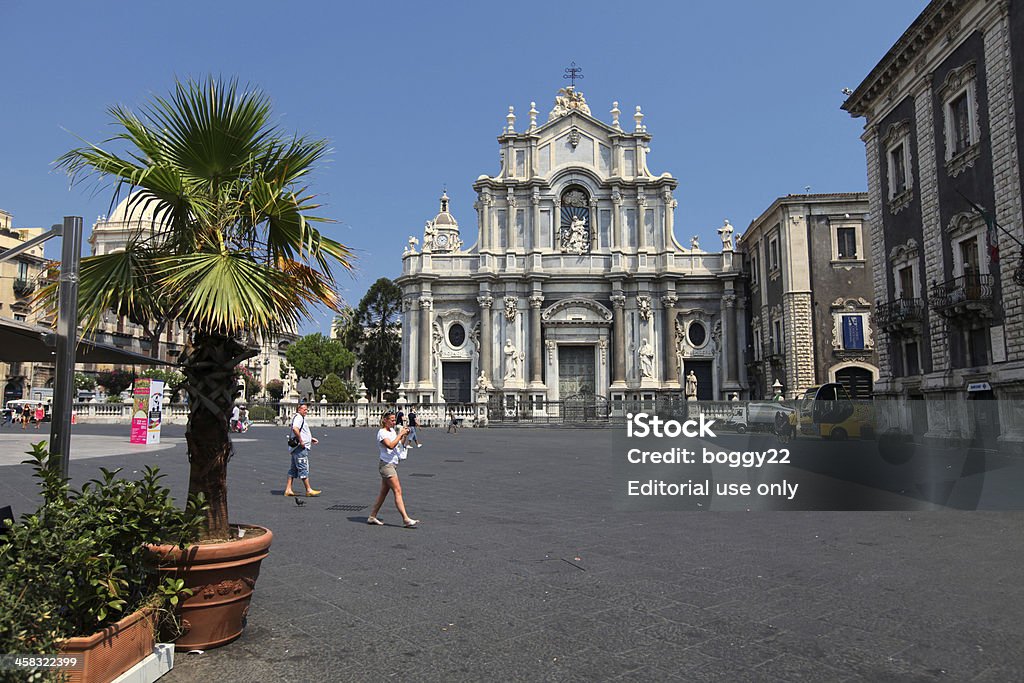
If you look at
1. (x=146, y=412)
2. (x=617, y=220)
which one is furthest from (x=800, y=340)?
(x=146, y=412)

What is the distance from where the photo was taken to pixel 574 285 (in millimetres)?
47750

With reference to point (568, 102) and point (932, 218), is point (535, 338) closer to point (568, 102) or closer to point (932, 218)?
point (568, 102)

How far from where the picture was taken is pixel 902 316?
83.6 feet

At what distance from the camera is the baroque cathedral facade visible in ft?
154

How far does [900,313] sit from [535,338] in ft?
79.5

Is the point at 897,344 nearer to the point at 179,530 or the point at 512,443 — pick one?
the point at 512,443

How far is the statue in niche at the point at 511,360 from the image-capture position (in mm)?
Result: 46000

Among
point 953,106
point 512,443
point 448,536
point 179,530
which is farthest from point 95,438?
point 953,106

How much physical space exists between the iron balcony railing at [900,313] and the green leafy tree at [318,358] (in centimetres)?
4618

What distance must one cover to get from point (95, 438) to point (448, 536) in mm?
23499

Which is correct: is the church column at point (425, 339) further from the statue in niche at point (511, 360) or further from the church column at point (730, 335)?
the church column at point (730, 335)

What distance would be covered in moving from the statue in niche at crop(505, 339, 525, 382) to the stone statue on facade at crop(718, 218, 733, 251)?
1526 centimetres

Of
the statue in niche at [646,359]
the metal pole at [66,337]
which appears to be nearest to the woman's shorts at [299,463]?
the metal pole at [66,337]

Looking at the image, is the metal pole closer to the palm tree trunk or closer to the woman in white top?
the palm tree trunk
